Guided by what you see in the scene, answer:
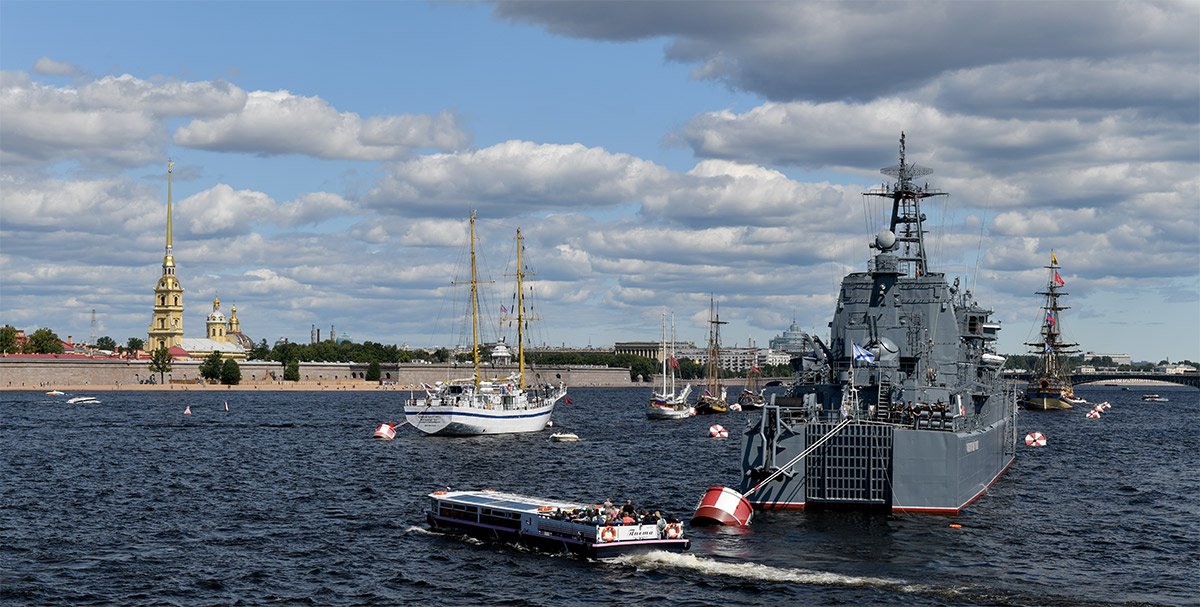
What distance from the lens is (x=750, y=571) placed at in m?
45.2

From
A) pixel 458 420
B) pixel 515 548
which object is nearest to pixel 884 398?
pixel 515 548

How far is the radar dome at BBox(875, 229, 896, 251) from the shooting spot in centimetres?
6725

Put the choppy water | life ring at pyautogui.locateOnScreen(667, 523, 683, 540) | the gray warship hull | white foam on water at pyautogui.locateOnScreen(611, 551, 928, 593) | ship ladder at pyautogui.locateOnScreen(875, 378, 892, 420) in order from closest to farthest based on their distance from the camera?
the choppy water < white foam on water at pyautogui.locateOnScreen(611, 551, 928, 593) < life ring at pyautogui.locateOnScreen(667, 523, 683, 540) < the gray warship hull < ship ladder at pyautogui.locateOnScreen(875, 378, 892, 420)

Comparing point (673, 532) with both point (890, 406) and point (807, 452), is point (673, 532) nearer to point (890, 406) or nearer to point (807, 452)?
point (807, 452)

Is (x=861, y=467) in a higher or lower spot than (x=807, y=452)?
lower

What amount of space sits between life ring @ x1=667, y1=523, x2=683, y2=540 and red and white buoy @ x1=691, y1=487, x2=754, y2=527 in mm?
6011

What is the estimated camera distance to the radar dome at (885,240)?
67.2m

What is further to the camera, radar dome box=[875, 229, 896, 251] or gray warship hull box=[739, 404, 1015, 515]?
radar dome box=[875, 229, 896, 251]

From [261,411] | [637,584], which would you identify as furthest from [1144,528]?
[261,411]

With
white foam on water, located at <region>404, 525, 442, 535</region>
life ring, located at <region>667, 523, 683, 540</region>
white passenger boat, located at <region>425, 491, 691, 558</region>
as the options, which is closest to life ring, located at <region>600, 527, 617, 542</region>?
white passenger boat, located at <region>425, 491, 691, 558</region>

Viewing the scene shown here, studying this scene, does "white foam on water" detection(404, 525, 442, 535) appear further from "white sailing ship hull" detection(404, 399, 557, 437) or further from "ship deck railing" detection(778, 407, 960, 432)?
"white sailing ship hull" detection(404, 399, 557, 437)

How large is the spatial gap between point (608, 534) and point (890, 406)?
62.7 ft

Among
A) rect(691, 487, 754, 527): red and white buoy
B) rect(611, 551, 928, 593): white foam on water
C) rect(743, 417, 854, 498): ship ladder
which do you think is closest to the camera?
rect(611, 551, 928, 593): white foam on water

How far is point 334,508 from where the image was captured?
64.8 metres
